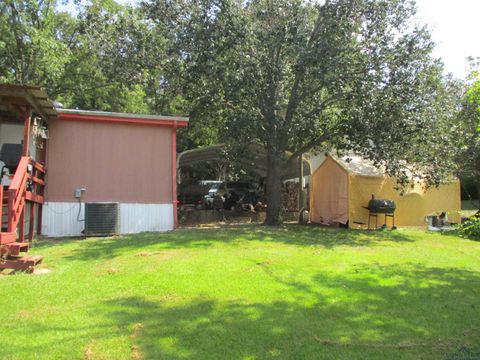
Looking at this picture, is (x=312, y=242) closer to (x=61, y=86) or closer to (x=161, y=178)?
(x=161, y=178)

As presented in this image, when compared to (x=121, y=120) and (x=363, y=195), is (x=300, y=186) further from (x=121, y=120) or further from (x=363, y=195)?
(x=121, y=120)

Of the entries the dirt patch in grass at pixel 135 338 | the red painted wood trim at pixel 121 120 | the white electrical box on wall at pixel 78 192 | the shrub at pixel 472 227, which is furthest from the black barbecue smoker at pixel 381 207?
the dirt patch in grass at pixel 135 338

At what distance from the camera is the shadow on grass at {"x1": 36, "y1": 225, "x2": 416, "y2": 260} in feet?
30.7

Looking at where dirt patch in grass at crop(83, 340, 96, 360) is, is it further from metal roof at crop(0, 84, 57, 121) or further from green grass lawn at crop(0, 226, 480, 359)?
metal roof at crop(0, 84, 57, 121)

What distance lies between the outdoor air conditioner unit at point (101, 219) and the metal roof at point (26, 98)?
255 cm

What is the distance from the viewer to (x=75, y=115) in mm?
12305

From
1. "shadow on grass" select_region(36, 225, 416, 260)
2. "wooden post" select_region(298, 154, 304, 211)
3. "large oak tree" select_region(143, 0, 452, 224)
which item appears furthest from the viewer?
"wooden post" select_region(298, 154, 304, 211)

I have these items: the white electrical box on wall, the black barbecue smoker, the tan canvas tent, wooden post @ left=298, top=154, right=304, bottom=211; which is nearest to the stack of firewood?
wooden post @ left=298, top=154, right=304, bottom=211

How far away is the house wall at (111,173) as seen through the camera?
481 inches

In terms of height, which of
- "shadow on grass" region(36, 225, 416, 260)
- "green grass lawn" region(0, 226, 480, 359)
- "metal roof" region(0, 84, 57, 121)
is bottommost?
"green grass lawn" region(0, 226, 480, 359)

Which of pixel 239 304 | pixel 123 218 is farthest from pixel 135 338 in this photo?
pixel 123 218

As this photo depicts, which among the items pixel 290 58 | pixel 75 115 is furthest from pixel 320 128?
pixel 75 115

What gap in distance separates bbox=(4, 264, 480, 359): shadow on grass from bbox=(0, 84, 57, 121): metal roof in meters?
5.30

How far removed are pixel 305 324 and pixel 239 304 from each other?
919 millimetres
